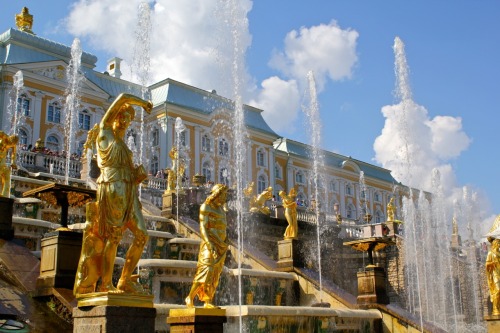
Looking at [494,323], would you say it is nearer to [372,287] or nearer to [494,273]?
[494,273]

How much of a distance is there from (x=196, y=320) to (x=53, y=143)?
36.1 metres

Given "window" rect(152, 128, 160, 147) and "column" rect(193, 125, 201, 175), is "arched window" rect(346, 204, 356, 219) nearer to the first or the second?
"column" rect(193, 125, 201, 175)

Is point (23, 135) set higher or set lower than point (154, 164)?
higher

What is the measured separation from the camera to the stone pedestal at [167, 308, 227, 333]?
8.66m

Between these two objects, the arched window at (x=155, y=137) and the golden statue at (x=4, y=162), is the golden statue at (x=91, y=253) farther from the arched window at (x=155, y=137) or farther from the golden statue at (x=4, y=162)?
the arched window at (x=155, y=137)

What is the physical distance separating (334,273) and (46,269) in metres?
17.7

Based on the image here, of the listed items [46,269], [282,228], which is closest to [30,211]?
[46,269]

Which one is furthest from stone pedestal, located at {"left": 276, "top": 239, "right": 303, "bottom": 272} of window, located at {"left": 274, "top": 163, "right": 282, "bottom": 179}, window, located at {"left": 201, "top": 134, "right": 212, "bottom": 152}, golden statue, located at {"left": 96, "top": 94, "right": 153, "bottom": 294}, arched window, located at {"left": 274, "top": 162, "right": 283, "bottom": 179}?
Result: arched window, located at {"left": 274, "top": 162, "right": 283, "bottom": 179}

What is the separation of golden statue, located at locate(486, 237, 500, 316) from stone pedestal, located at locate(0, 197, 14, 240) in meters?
11.8

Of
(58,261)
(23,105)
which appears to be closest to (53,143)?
(23,105)

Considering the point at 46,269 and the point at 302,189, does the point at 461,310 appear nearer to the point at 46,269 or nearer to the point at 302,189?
the point at 46,269

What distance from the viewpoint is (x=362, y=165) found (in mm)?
73625

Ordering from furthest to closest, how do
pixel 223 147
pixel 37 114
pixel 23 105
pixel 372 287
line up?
pixel 223 147, pixel 37 114, pixel 23 105, pixel 372 287

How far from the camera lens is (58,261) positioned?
9.38 m
